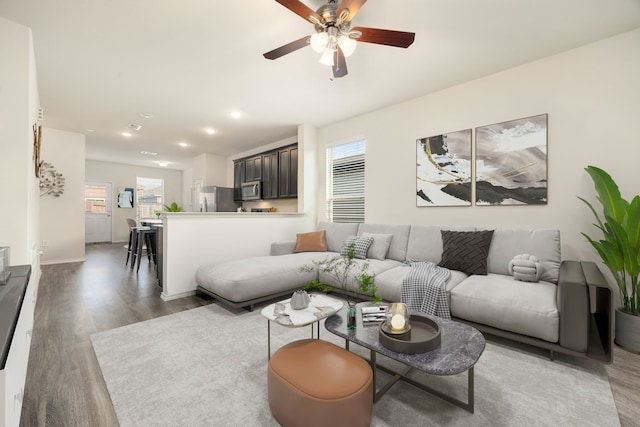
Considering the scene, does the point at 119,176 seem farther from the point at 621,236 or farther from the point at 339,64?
the point at 621,236

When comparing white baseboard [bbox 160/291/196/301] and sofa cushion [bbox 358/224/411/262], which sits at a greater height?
sofa cushion [bbox 358/224/411/262]

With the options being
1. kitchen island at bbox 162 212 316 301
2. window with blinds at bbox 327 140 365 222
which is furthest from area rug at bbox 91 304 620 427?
window with blinds at bbox 327 140 365 222

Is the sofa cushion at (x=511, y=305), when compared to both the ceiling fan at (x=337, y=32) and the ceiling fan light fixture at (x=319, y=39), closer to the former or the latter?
the ceiling fan at (x=337, y=32)

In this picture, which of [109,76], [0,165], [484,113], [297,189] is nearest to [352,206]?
[297,189]

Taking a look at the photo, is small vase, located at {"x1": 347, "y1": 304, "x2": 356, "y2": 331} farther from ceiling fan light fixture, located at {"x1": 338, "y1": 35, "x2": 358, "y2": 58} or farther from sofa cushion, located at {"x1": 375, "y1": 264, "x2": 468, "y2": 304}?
ceiling fan light fixture, located at {"x1": 338, "y1": 35, "x2": 358, "y2": 58}

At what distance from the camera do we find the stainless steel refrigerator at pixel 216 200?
22.0 feet

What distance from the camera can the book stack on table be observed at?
5.88 feet

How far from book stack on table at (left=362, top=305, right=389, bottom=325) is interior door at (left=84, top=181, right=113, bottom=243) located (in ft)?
33.3

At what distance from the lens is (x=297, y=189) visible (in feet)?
17.5

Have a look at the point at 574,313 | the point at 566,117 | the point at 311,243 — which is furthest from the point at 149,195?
the point at 574,313

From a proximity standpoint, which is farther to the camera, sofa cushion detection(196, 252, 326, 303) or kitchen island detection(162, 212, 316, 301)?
kitchen island detection(162, 212, 316, 301)

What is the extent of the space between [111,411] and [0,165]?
2.46m

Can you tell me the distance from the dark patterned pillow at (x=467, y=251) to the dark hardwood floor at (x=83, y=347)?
1132mm

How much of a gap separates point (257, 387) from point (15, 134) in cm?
313
